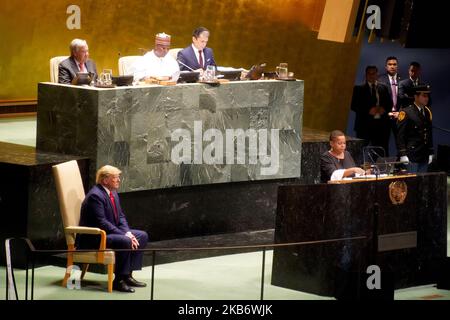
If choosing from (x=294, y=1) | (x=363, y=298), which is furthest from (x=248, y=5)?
(x=363, y=298)

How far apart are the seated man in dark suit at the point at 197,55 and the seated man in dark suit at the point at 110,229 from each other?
9.26 ft

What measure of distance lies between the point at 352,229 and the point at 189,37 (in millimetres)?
6614

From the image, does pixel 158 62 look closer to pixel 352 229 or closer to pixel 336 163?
pixel 336 163

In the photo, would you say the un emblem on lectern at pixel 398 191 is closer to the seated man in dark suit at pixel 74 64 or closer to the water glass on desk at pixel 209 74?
Answer: the water glass on desk at pixel 209 74

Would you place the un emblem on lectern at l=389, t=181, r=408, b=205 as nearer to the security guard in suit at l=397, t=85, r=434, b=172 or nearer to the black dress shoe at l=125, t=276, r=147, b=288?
the black dress shoe at l=125, t=276, r=147, b=288

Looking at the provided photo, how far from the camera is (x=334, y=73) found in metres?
16.3

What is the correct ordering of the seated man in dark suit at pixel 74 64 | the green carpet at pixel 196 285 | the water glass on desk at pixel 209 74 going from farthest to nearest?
the water glass on desk at pixel 209 74
the seated man in dark suit at pixel 74 64
the green carpet at pixel 196 285

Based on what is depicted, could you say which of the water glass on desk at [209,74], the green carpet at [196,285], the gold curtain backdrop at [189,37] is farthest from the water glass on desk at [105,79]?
the gold curtain backdrop at [189,37]

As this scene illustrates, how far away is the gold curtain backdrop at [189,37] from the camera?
14422 mm

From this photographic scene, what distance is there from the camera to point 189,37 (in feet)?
50.3

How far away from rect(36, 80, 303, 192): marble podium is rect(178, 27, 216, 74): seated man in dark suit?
990 millimetres

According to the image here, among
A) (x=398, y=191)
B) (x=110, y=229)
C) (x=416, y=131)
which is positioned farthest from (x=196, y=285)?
(x=416, y=131)

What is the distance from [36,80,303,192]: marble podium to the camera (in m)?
10.1
